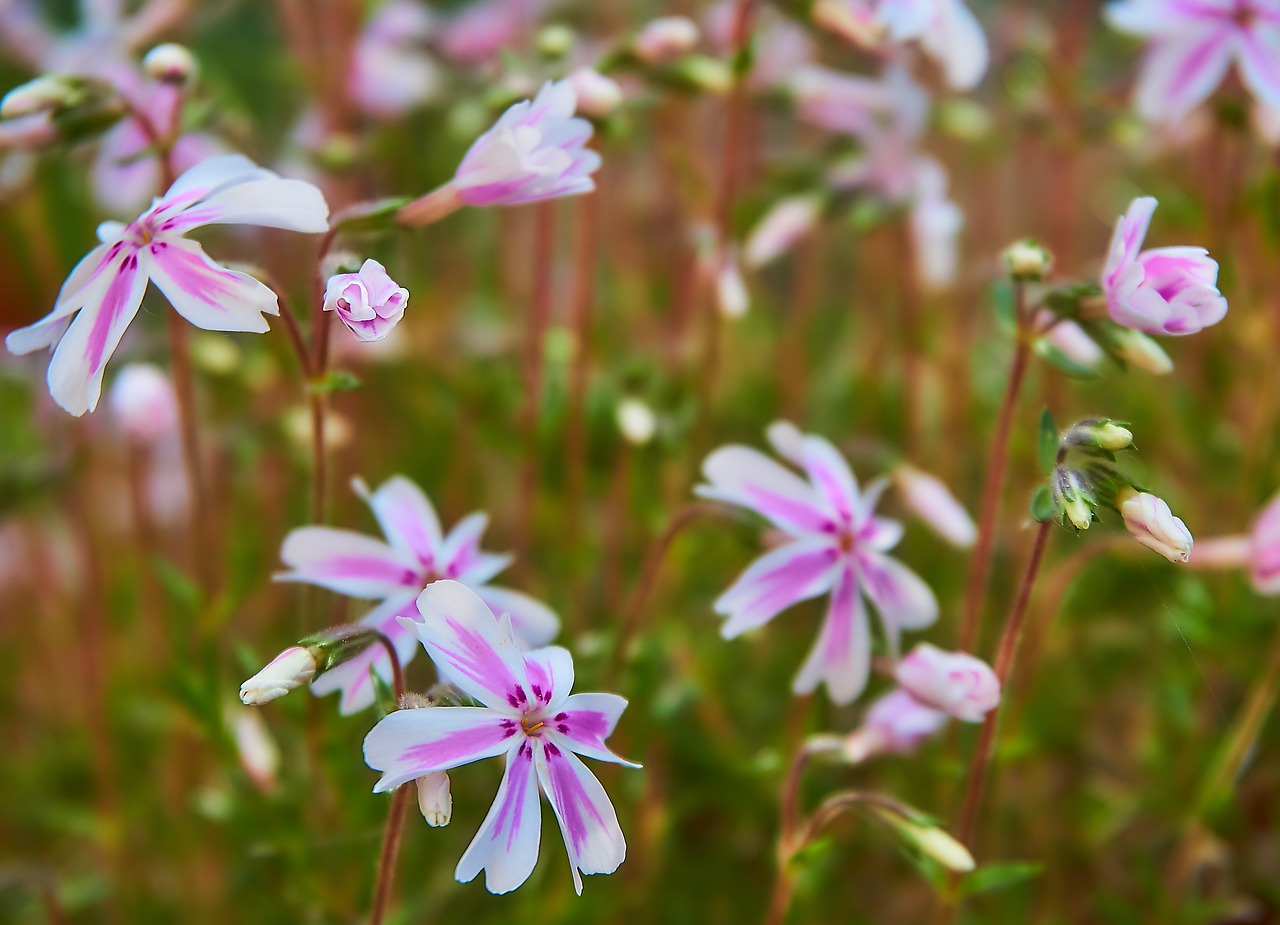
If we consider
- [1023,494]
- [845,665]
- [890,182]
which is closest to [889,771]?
[1023,494]

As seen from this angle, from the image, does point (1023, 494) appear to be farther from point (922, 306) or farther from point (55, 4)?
point (55, 4)

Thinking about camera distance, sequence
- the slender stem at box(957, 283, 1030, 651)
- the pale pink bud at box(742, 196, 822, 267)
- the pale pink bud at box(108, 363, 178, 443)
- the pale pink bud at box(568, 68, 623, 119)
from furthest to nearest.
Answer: the pale pink bud at box(742, 196, 822, 267)
the pale pink bud at box(108, 363, 178, 443)
the pale pink bud at box(568, 68, 623, 119)
the slender stem at box(957, 283, 1030, 651)

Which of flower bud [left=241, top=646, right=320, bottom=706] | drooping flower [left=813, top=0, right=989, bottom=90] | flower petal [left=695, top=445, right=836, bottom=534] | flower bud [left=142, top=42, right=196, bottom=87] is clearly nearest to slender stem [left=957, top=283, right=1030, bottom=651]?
flower petal [left=695, top=445, right=836, bottom=534]

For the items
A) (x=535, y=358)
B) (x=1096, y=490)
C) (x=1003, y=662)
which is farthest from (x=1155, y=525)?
(x=535, y=358)

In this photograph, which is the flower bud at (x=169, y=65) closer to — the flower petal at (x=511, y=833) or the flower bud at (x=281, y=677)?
the flower bud at (x=281, y=677)

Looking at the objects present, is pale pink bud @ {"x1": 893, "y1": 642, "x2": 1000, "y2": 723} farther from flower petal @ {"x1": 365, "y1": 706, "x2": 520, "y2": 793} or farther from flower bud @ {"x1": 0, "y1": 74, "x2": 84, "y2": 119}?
flower bud @ {"x1": 0, "y1": 74, "x2": 84, "y2": 119}

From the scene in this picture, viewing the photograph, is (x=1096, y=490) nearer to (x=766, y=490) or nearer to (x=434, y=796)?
(x=766, y=490)

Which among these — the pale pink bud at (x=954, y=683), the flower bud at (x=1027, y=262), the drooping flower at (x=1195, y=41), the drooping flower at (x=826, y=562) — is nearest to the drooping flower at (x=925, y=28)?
the drooping flower at (x=1195, y=41)
